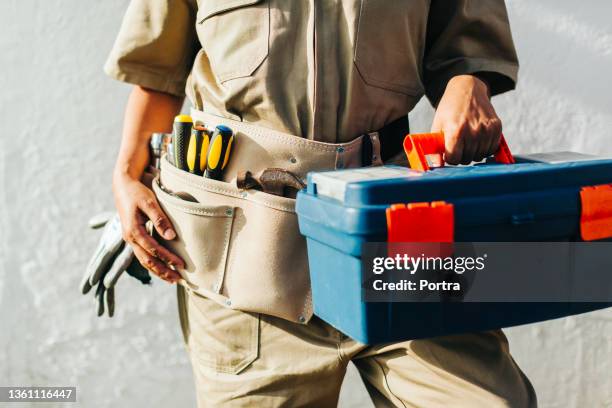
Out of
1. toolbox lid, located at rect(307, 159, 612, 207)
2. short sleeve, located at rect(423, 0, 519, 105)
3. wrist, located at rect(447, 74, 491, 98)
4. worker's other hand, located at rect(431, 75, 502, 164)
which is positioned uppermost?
short sleeve, located at rect(423, 0, 519, 105)

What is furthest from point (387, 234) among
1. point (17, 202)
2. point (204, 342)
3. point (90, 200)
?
point (17, 202)

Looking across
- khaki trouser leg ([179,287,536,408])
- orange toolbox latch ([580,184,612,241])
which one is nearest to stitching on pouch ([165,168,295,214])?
khaki trouser leg ([179,287,536,408])

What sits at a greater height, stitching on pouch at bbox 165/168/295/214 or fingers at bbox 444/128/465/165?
fingers at bbox 444/128/465/165

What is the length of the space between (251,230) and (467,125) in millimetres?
418

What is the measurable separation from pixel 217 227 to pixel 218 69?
0.94ft

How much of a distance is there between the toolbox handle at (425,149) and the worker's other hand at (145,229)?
54 cm

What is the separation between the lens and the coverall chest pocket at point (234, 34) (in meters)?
1.27

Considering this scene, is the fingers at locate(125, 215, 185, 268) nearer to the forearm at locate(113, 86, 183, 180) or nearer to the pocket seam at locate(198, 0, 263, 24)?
the forearm at locate(113, 86, 183, 180)

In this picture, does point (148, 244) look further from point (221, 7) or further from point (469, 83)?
point (469, 83)

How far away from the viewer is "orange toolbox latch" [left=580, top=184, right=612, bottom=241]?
1.00 m

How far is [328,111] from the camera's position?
1.26 meters

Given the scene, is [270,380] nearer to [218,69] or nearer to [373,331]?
[373,331]

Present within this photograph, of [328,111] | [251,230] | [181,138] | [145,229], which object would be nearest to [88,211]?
[145,229]

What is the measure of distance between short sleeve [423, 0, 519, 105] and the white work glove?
723mm
